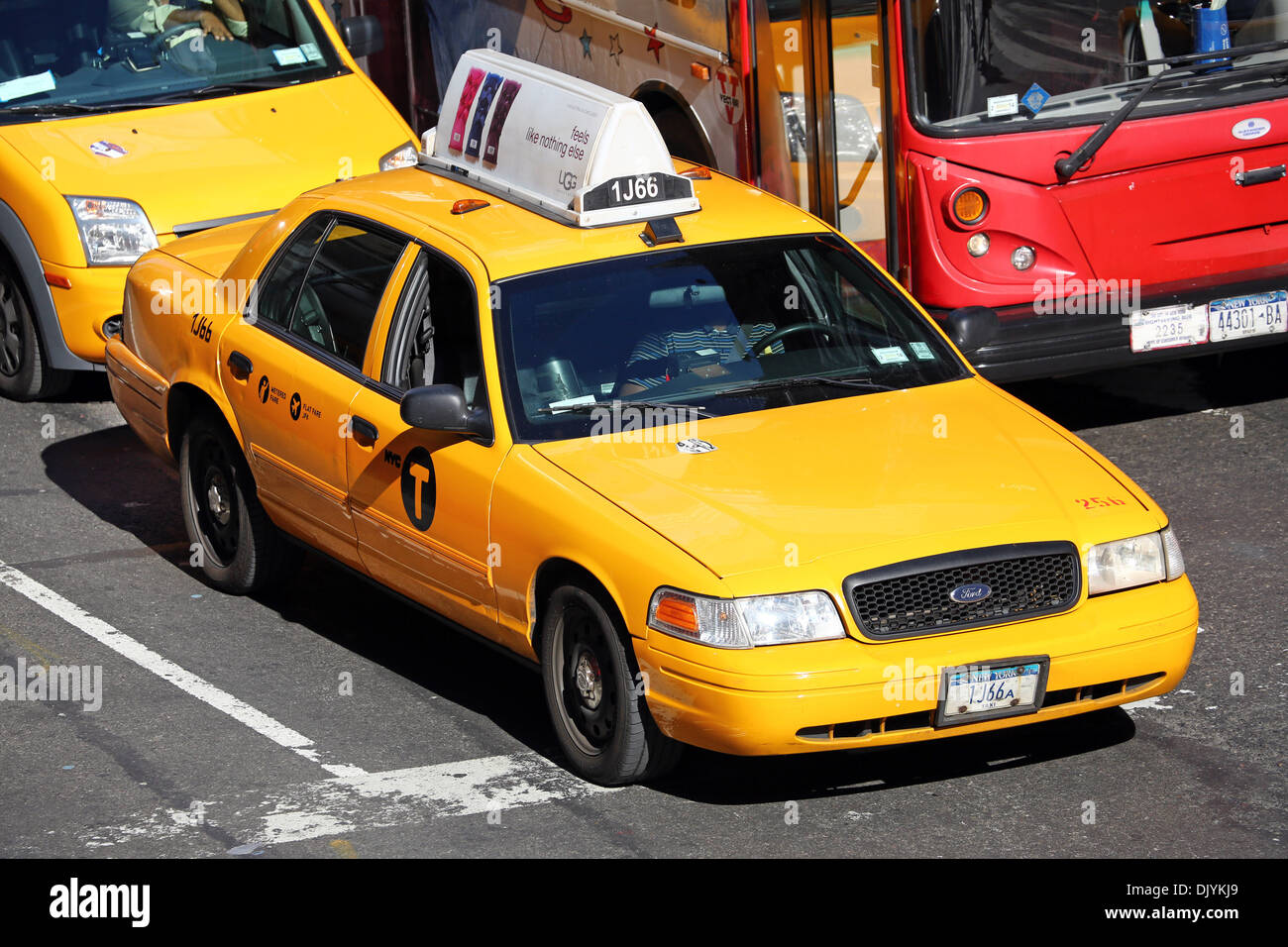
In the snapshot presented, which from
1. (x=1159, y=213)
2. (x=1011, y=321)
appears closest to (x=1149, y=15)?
(x=1159, y=213)

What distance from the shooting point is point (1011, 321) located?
8.69 metres

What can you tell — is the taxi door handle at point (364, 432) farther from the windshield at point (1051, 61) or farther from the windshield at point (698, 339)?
the windshield at point (1051, 61)

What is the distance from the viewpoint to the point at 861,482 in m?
5.68

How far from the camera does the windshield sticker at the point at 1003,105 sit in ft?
28.5

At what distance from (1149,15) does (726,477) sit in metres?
4.31

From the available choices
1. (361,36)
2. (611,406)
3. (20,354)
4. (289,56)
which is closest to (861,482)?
(611,406)

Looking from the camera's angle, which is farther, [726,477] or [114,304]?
[114,304]

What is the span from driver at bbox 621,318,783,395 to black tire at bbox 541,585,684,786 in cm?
85

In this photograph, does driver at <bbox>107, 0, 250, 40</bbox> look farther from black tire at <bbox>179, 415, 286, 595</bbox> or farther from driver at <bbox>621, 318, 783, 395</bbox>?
driver at <bbox>621, 318, 783, 395</bbox>

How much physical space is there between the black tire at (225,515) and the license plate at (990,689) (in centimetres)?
318
